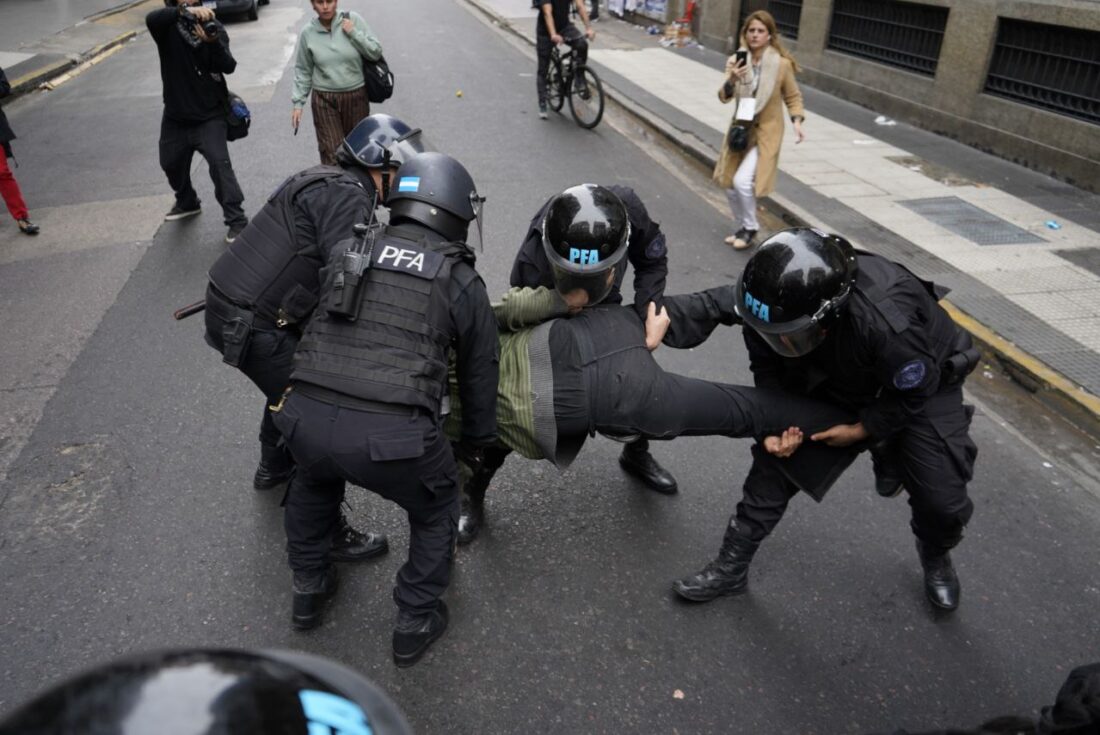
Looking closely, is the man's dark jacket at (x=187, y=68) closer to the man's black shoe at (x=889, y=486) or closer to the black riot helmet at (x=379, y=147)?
the black riot helmet at (x=379, y=147)

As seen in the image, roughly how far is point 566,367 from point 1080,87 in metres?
7.69

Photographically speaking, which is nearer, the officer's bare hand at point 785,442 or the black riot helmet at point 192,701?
the black riot helmet at point 192,701

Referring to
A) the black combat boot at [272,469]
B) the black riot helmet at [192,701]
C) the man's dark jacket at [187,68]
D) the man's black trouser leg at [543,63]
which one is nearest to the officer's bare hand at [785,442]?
the black riot helmet at [192,701]

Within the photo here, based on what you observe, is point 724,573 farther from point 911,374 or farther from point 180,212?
point 180,212

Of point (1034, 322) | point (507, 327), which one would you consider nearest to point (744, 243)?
point (1034, 322)

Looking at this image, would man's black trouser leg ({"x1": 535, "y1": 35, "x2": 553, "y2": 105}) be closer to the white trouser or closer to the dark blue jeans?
the white trouser

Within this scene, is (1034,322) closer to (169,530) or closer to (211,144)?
(169,530)

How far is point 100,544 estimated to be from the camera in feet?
10.4

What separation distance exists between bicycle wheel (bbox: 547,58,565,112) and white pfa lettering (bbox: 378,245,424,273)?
8.22 m

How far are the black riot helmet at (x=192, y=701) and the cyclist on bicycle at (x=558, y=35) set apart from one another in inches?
374

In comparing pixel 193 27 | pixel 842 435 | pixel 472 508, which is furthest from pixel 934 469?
pixel 193 27

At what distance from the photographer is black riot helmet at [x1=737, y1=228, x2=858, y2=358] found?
2.31 meters

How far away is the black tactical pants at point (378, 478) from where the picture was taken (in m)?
2.25

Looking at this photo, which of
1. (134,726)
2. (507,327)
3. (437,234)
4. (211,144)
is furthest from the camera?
(211,144)
